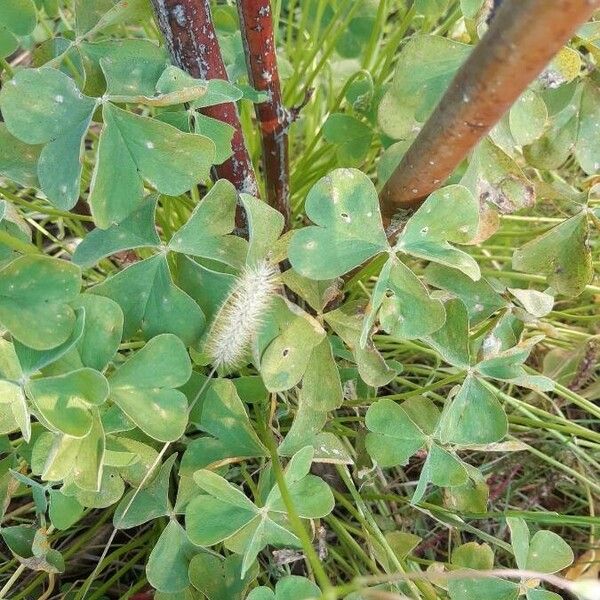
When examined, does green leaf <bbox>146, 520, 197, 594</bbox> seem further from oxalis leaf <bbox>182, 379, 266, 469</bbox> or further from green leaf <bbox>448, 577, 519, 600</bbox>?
green leaf <bbox>448, 577, 519, 600</bbox>

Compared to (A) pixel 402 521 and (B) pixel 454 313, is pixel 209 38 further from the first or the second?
(A) pixel 402 521

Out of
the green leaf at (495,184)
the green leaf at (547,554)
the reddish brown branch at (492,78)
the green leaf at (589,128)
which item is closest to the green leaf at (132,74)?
the reddish brown branch at (492,78)

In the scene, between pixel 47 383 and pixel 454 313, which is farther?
pixel 454 313

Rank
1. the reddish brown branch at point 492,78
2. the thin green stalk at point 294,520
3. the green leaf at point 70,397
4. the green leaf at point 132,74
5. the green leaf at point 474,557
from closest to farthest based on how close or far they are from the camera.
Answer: the reddish brown branch at point 492,78
the thin green stalk at point 294,520
the green leaf at point 70,397
the green leaf at point 132,74
the green leaf at point 474,557

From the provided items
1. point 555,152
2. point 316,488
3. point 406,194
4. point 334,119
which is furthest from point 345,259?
point 555,152

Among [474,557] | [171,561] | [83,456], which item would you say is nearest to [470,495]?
[474,557]

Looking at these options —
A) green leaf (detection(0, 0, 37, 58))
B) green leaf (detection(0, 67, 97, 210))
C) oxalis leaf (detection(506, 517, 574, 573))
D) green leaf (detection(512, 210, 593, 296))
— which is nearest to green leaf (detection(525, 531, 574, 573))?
oxalis leaf (detection(506, 517, 574, 573))

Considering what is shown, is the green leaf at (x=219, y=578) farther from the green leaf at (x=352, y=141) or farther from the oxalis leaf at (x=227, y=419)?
the green leaf at (x=352, y=141)
